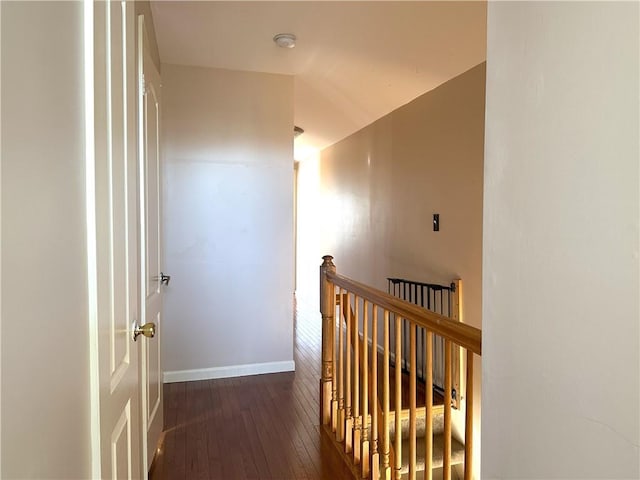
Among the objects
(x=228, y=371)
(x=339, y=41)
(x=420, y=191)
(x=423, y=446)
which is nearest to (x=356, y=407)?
(x=423, y=446)

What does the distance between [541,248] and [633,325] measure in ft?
0.67

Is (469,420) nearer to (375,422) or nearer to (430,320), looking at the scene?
(430,320)

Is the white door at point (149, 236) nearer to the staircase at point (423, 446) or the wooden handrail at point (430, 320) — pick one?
the wooden handrail at point (430, 320)

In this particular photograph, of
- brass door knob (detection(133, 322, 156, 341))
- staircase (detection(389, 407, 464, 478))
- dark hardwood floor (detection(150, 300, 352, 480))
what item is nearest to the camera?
brass door knob (detection(133, 322, 156, 341))

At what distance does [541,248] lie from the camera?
76cm

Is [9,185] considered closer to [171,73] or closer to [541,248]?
[541,248]

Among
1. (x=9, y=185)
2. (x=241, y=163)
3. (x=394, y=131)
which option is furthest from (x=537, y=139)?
(x=394, y=131)

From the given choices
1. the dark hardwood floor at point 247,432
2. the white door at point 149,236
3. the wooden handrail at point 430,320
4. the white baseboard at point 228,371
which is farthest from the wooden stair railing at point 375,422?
the white baseboard at point 228,371

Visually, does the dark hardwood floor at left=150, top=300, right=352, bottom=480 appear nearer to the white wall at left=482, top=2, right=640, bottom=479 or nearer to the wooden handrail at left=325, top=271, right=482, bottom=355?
the wooden handrail at left=325, top=271, right=482, bottom=355

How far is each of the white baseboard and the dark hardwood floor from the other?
0.21 feet

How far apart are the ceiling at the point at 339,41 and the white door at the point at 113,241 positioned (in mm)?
1522

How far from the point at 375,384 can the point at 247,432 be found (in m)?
1.03

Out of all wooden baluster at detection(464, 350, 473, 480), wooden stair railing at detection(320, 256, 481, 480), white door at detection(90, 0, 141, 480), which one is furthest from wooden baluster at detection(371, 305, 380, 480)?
white door at detection(90, 0, 141, 480)

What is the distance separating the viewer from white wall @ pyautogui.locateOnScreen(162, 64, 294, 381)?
341 centimetres
